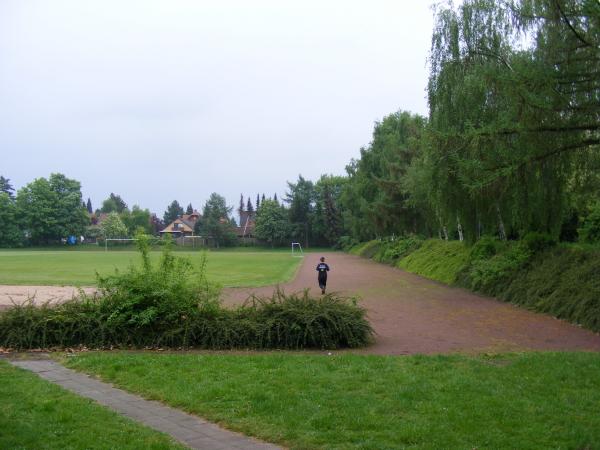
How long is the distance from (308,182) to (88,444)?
10081 centimetres

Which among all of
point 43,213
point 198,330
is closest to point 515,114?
point 198,330

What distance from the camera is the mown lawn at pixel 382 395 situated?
220 inches

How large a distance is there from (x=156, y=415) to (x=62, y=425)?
109cm

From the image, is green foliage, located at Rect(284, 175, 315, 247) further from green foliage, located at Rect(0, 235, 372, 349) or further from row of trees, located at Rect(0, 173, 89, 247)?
green foliage, located at Rect(0, 235, 372, 349)

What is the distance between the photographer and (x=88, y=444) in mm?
5199

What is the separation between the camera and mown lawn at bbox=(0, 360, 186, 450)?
17.0ft

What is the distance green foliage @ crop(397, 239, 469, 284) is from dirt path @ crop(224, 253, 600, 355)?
4.29 meters

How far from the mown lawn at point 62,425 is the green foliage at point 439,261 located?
2193 centimetres

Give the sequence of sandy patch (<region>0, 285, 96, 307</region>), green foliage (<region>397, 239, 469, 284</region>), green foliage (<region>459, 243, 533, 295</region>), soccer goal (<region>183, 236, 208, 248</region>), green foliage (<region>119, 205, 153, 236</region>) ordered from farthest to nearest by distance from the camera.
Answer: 1. green foliage (<region>119, 205, 153, 236</region>)
2. soccer goal (<region>183, 236, 208, 248</region>)
3. green foliage (<region>397, 239, 469, 284</region>)
4. green foliage (<region>459, 243, 533, 295</region>)
5. sandy patch (<region>0, 285, 96, 307</region>)

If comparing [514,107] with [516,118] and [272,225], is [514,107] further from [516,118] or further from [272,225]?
[272,225]

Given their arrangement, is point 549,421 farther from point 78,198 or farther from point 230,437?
point 78,198

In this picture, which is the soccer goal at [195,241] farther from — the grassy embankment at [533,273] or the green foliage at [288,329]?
the green foliage at [288,329]

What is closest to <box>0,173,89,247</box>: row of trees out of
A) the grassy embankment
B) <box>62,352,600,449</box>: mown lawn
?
the grassy embankment

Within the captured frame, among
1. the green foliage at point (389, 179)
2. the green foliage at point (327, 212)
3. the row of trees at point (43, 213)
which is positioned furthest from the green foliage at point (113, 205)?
the green foliage at point (389, 179)
